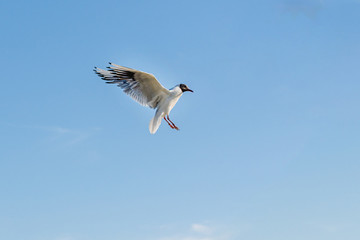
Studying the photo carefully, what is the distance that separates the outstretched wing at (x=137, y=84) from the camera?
18.6m

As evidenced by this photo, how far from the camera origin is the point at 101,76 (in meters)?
19.0

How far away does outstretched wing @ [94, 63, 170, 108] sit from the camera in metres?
18.6

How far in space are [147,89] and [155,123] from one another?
1.38 meters

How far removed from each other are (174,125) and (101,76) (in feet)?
11.3

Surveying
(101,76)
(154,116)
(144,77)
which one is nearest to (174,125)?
(154,116)

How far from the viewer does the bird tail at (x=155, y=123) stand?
60.1ft

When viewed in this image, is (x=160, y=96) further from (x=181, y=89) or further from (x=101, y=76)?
(x=101, y=76)

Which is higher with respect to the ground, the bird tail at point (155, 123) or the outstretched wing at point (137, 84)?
the outstretched wing at point (137, 84)

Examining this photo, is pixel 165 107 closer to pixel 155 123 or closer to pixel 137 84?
pixel 155 123

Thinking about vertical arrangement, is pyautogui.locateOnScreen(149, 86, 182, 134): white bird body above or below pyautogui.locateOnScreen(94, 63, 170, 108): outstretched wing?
below

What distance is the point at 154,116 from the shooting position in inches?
732

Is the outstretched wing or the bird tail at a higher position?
the outstretched wing

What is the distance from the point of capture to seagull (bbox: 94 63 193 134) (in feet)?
60.2

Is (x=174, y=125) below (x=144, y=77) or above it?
below
